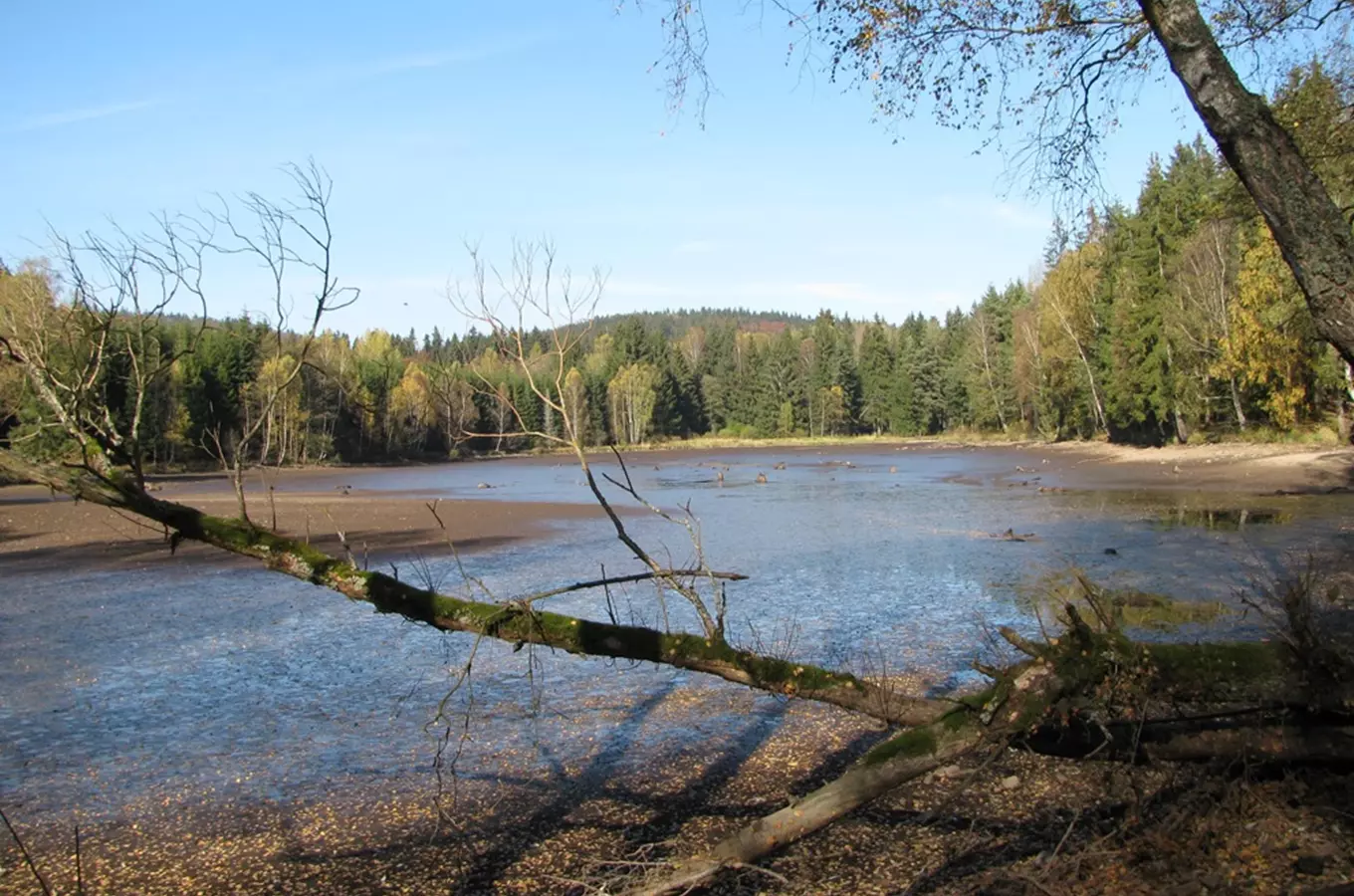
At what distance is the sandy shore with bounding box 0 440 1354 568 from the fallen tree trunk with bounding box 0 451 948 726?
11200 mm

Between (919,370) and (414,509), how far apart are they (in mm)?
77394

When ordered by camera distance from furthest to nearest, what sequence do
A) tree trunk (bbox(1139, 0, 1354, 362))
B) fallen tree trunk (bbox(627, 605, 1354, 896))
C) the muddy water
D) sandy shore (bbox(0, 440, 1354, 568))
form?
sandy shore (bbox(0, 440, 1354, 568)) < the muddy water < fallen tree trunk (bbox(627, 605, 1354, 896)) < tree trunk (bbox(1139, 0, 1354, 362))

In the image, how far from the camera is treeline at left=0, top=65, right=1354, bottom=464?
20.6 feet

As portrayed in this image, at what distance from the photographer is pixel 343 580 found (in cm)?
460

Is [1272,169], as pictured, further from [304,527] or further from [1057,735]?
[304,527]

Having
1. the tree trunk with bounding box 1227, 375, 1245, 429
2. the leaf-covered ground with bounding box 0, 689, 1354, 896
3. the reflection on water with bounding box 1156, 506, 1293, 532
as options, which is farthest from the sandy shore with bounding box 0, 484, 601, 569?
the tree trunk with bounding box 1227, 375, 1245, 429

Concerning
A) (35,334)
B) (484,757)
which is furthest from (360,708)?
(35,334)

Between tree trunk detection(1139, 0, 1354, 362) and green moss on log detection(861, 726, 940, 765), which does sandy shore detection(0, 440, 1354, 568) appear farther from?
tree trunk detection(1139, 0, 1354, 362)

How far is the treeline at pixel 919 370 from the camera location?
6281mm

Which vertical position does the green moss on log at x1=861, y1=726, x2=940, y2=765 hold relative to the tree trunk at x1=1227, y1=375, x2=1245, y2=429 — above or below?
below

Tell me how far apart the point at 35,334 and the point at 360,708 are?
702 cm

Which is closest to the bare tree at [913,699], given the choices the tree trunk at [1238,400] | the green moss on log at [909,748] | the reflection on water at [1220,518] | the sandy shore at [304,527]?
the green moss on log at [909,748]

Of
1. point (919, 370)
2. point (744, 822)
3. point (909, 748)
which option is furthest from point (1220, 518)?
point (919, 370)

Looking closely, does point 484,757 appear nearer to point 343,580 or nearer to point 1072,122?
point 343,580
